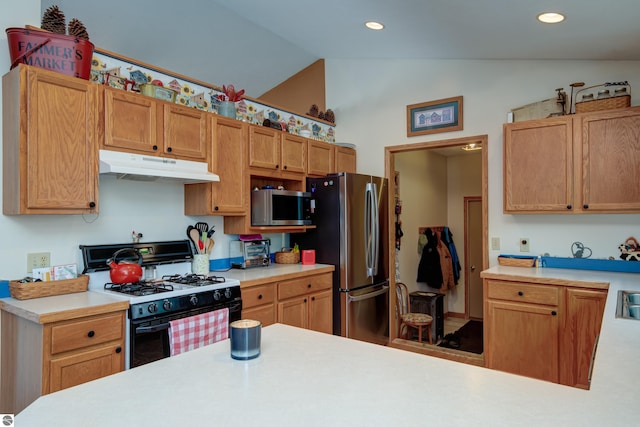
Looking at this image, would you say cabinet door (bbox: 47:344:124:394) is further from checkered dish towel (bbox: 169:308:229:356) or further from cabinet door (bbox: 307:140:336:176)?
cabinet door (bbox: 307:140:336:176)

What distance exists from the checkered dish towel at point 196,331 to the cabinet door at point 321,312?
1.01 metres

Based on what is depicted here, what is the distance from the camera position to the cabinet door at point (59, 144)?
2.16m

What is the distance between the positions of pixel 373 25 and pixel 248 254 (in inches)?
85.9

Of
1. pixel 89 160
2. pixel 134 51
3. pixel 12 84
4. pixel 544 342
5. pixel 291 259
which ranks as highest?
pixel 134 51

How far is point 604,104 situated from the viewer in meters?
2.98

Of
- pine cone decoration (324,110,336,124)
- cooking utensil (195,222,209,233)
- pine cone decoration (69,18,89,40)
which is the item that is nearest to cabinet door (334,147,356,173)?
pine cone decoration (324,110,336,124)

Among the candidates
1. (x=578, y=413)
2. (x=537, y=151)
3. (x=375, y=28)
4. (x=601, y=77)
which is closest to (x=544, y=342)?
(x=537, y=151)

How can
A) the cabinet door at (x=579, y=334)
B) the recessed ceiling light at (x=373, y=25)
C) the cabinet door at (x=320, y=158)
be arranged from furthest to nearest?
the cabinet door at (x=320, y=158) < the recessed ceiling light at (x=373, y=25) < the cabinet door at (x=579, y=334)

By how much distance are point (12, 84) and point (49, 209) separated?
69 centimetres

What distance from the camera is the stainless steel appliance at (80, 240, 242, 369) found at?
228 cm

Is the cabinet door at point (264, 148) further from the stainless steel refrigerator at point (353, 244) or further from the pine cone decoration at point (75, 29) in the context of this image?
the pine cone decoration at point (75, 29)

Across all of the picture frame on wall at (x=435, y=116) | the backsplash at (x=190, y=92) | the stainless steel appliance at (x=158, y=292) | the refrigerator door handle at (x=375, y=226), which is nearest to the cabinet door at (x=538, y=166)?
the picture frame on wall at (x=435, y=116)

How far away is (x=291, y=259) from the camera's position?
3.88 m

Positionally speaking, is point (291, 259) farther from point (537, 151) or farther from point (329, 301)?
point (537, 151)
